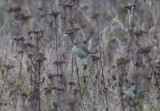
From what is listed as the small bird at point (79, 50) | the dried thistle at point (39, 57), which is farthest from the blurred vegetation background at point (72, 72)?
the small bird at point (79, 50)

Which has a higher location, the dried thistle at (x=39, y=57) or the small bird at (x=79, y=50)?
the small bird at (x=79, y=50)

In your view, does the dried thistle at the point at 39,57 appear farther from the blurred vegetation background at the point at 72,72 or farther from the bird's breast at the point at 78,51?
the bird's breast at the point at 78,51

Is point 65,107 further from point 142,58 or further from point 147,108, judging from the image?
point 142,58

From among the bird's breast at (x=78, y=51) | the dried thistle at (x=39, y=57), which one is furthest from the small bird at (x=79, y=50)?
the dried thistle at (x=39, y=57)

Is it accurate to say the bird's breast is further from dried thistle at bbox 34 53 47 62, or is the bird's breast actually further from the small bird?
dried thistle at bbox 34 53 47 62

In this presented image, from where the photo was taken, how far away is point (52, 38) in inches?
243

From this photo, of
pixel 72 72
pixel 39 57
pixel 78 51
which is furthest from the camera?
pixel 72 72

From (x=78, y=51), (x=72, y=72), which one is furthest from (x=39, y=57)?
(x=72, y=72)

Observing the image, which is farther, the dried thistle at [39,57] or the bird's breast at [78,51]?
the bird's breast at [78,51]

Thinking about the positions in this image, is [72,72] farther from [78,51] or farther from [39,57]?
[39,57]

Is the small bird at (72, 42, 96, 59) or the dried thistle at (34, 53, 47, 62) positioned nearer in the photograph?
the dried thistle at (34, 53, 47, 62)

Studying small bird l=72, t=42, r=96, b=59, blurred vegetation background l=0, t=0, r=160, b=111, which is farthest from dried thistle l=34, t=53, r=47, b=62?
small bird l=72, t=42, r=96, b=59

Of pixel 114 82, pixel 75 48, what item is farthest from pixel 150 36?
pixel 75 48

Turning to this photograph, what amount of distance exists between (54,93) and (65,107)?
0.54 m
